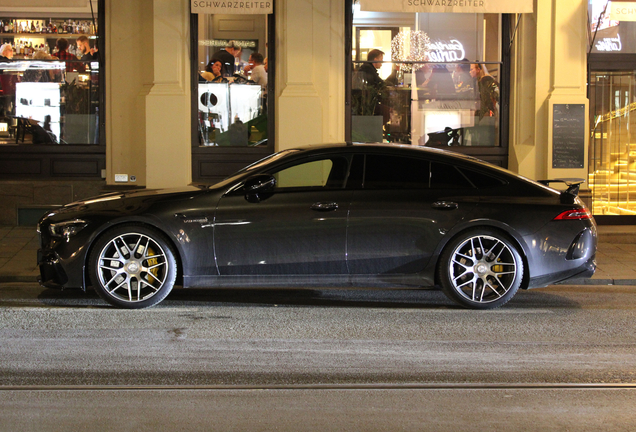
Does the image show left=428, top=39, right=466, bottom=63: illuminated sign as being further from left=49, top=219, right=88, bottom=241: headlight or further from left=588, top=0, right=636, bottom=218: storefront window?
left=49, top=219, right=88, bottom=241: headlight

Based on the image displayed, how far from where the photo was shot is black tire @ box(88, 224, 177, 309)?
6.62m

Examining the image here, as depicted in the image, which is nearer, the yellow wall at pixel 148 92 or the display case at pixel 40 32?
the yellow wall at pixel 148 92

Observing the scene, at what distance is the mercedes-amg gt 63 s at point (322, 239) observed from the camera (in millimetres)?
6609

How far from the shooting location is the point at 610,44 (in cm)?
1273

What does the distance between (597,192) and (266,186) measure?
316 inches

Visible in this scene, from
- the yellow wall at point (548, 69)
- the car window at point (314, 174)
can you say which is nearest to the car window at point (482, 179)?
the car window at point (314, 174)

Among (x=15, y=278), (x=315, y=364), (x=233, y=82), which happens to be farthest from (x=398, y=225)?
(x=233, y=82)

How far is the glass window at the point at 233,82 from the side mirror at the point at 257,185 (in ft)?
20.7

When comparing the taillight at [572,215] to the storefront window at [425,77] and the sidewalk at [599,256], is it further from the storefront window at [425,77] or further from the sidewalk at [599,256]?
the storefront window at [425,77]

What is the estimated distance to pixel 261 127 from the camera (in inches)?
508

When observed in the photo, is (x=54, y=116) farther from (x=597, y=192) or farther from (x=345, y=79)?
(x=597, y=192)

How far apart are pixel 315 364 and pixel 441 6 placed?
27.3ft

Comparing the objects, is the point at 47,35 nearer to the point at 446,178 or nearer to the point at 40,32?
the point at 40,32

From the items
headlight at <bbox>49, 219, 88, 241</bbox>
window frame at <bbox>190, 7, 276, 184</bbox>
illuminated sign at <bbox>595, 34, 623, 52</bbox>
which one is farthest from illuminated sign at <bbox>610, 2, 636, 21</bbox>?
headlight at <bbox>49, 219, 88, 241</bbox>
